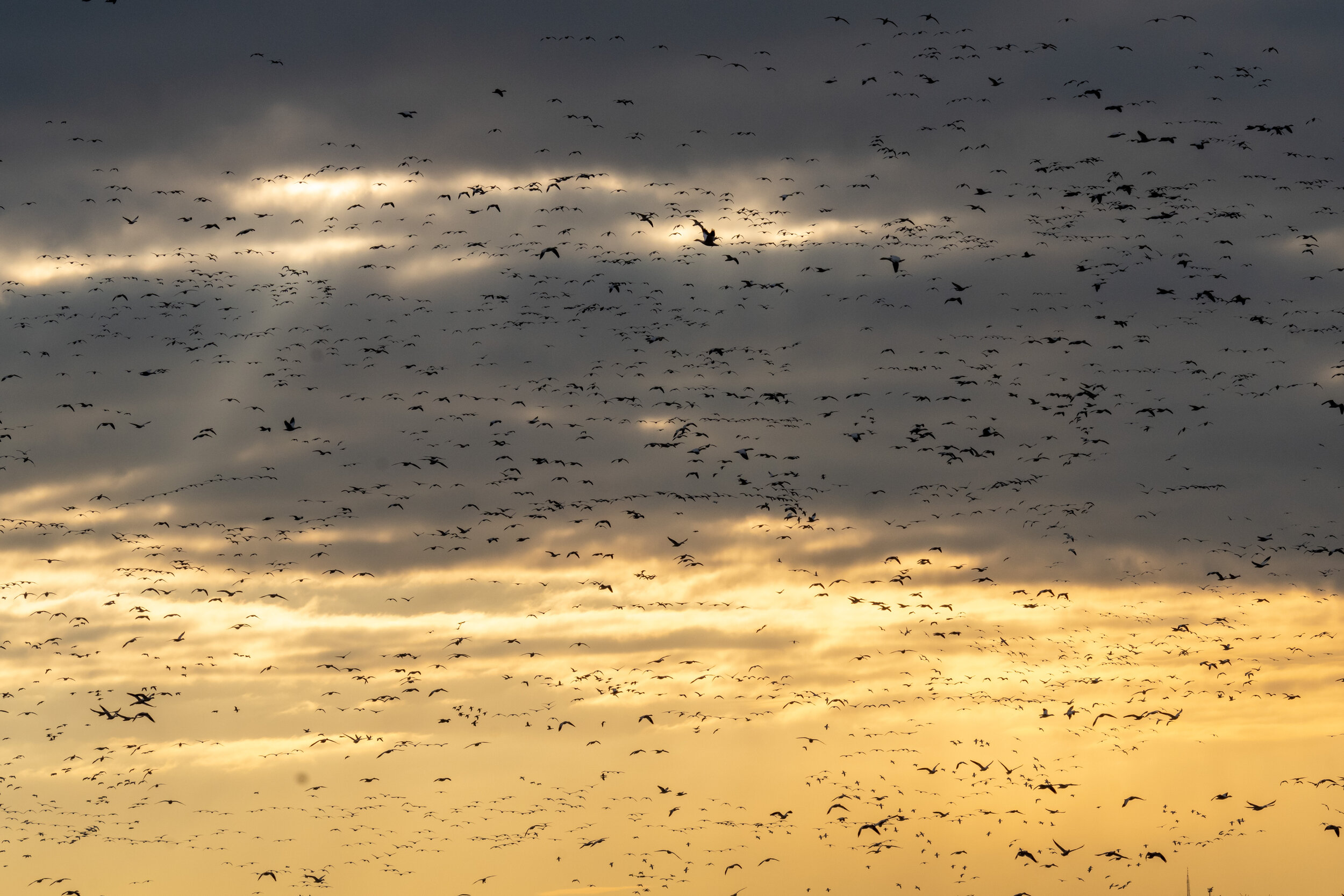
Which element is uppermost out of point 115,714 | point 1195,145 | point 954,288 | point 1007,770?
point 1195,145

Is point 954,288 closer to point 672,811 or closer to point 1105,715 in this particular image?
point 1105,715

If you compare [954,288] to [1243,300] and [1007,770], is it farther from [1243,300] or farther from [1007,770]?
[1007,770]

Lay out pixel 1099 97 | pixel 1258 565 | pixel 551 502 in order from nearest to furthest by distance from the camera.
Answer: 1. pixel 1099 97
2. pixel 1258 565
3. pixel 551 502

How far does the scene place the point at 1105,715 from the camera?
323 feet

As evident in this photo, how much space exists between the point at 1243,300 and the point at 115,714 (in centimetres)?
7486

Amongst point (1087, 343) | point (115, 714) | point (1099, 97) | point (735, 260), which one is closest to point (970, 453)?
point (1087, 343)

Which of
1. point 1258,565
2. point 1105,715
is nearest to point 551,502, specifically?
point 1105,715

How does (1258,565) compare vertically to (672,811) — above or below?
above

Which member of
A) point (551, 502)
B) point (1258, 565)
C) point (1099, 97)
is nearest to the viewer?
point (1099, 97)

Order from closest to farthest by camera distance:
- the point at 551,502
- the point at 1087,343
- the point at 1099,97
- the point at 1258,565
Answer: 1. the point at 1099,97
2. the point at 1258,565
3. the point at 551,502
4. the point at 1087,343

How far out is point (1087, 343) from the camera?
11362 cm

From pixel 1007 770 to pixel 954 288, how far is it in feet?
142

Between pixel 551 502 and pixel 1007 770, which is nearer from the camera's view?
pixel 551 502

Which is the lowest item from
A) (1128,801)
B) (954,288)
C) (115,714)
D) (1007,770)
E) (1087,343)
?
(1007,770)
